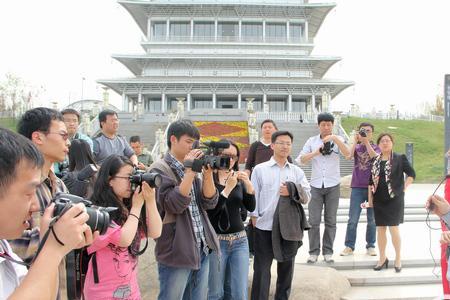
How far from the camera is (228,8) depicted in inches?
1474

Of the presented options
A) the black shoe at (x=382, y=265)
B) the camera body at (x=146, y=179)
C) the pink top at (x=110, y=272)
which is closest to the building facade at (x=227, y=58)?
the black shoe at (x=382, y=265)

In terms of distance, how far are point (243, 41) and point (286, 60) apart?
4.45 m

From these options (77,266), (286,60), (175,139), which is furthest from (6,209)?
(286,60)

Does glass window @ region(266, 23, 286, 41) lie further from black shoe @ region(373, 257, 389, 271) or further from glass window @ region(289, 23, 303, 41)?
black shoe @ region(373, 257, 389, 271)

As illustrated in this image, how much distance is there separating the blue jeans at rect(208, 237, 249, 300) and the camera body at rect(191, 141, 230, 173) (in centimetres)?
99

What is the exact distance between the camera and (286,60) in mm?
35750

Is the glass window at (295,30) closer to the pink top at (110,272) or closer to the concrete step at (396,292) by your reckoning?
the concrete step at (396,292)

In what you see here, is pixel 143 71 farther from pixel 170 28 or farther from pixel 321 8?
pixel 321 8

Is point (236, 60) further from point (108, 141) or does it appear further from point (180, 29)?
point (108, 141)

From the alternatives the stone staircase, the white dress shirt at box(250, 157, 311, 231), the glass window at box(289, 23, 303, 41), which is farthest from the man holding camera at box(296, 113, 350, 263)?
the glass window at box(289, 23, 303, 41)

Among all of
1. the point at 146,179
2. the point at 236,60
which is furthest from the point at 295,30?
the point at 146,179

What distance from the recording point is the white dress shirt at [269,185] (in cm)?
438

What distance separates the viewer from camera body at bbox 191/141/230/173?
3.02 metres

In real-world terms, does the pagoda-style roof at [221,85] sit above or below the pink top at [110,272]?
above
